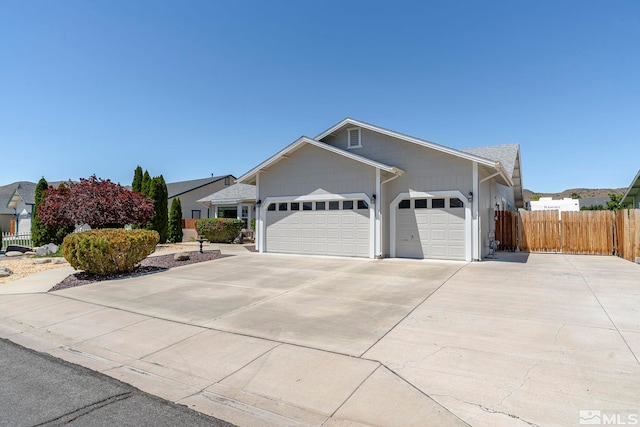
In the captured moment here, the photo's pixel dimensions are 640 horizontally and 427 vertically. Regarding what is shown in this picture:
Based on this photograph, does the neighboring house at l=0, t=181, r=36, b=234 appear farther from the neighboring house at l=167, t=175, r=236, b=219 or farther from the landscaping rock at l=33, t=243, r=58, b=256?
the landscaping rock at l=33, t=243, r=58, b=256

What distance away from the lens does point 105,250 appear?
9.52 m

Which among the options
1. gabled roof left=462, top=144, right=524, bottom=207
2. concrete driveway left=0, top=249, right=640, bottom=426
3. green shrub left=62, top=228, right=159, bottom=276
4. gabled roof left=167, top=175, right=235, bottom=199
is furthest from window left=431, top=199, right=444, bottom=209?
gabled roof left=167, top=175, right=235, bottom=199

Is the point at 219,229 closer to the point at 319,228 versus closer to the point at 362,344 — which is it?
the point at 319,228

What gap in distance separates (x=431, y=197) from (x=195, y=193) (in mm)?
27379

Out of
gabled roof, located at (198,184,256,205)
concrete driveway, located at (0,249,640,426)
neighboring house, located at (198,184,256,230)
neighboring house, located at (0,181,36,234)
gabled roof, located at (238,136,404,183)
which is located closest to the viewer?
concrete driveway, located at (0,249,640,426)

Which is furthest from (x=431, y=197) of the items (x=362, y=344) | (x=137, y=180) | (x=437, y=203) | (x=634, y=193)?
(x=137, y=180)

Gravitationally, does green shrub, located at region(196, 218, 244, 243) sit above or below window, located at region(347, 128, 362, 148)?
below

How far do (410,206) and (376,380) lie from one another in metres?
10.6

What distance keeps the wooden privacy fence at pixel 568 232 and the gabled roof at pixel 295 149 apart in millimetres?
7271

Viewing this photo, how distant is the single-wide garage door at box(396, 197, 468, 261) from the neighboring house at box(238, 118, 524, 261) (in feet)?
0.12

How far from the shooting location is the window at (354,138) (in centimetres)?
1484

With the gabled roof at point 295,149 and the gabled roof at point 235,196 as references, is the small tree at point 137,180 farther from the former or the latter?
the gabled roof at point 295,149

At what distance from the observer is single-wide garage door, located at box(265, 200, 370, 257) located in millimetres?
13664

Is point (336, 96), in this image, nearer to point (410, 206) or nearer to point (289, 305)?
point (410, 206)
